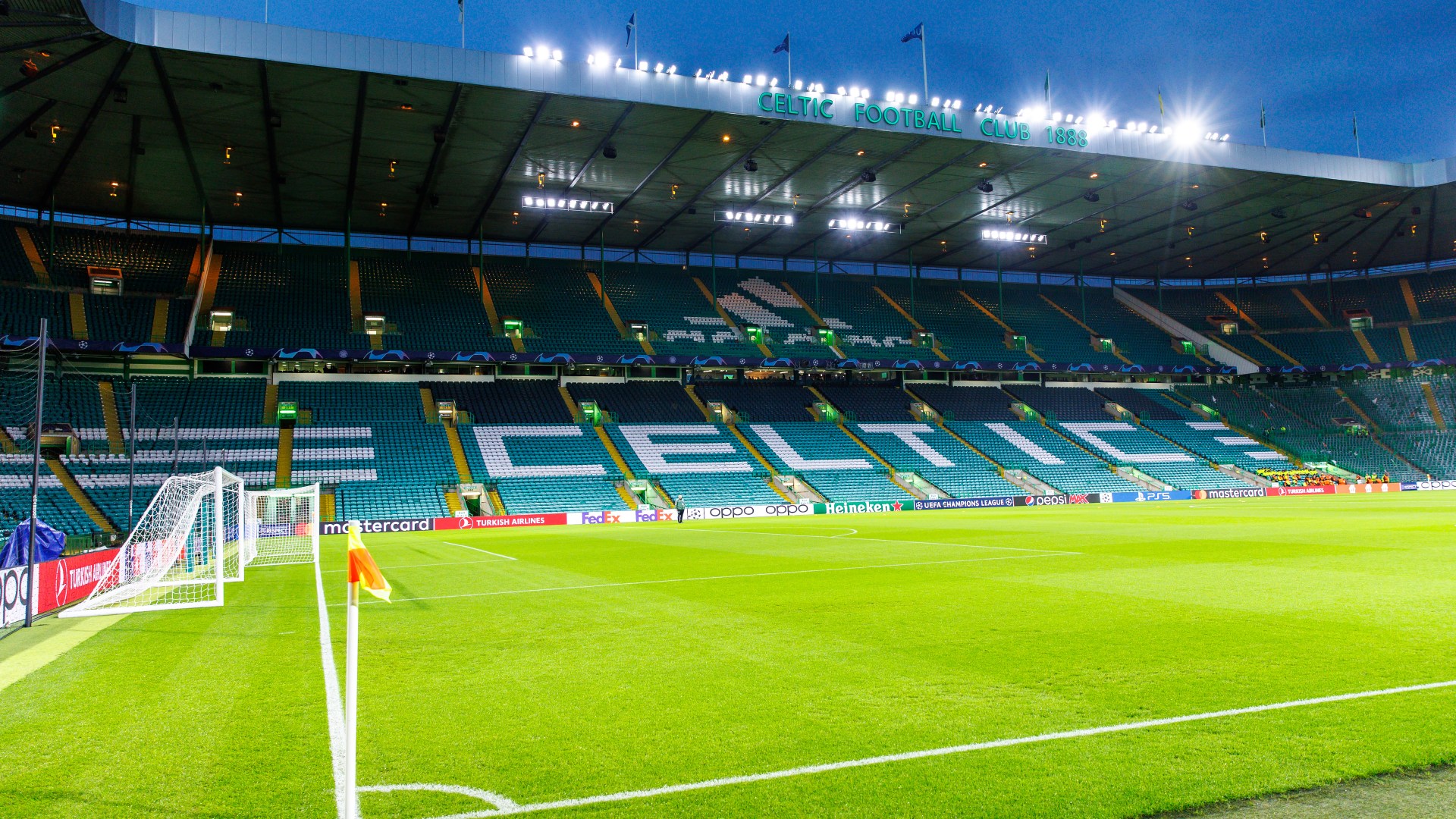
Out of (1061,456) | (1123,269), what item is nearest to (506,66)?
(1061,456)

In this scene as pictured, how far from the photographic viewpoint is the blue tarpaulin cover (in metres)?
14.2

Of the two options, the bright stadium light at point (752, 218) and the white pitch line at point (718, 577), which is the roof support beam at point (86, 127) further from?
the bright stadium light at point (752, 218)

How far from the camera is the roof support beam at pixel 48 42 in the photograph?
2489 centimetres

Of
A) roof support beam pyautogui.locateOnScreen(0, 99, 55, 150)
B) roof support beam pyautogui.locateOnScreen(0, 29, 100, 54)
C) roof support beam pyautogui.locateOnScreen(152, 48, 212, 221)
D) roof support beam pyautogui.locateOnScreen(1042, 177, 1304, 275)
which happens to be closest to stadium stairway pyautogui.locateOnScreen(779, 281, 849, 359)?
roof support beam pyautogui.locateOnScreen(1042, 177, 1304, 275)

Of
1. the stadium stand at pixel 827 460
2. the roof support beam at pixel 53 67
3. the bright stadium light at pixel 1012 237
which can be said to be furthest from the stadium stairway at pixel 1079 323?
the roof support beam at pixel 53 67

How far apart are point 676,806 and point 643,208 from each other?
4330 centimetres

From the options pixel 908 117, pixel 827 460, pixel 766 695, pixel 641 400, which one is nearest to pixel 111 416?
pixel 641 400

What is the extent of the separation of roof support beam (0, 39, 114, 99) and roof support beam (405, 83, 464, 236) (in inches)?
399

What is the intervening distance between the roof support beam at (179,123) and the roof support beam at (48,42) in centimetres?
169

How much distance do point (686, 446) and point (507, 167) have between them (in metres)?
16.9

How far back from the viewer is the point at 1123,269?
211ft

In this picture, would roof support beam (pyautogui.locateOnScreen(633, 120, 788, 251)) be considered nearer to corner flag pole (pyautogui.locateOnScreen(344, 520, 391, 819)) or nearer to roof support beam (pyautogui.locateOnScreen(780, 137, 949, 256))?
roof support beam (pyautogui.locateOnScreen(780, 137, 949, 256))

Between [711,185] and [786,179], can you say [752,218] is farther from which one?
[786,179]

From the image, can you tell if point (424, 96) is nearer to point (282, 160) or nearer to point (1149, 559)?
point (282, 160)
